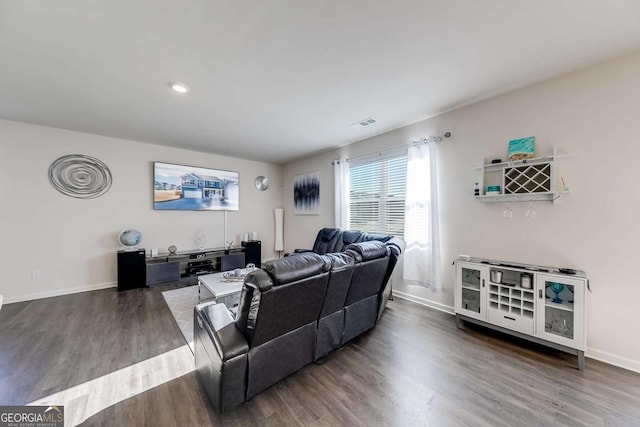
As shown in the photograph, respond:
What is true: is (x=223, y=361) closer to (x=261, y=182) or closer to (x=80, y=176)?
(x=80, y=176)

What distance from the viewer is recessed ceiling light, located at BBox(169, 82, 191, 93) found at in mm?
2357

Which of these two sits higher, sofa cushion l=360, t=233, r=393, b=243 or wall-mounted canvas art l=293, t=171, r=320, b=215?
wall-mounted canvas art l=293, t=171, r=320, b=215

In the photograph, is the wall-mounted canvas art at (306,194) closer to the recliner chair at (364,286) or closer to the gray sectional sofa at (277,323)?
the recliner chair at (364,286)

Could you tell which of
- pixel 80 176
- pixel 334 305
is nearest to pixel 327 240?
pixel 334 305

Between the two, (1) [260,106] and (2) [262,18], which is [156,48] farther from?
(1) [260,106]

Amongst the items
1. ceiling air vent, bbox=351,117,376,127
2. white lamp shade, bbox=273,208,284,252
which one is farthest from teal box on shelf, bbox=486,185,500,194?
white lamp shade, bbox=273,208,284,252

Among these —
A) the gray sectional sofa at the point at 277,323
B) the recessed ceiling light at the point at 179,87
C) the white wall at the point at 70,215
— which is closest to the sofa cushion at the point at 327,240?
the gray sectional sofa at the point at 277,323

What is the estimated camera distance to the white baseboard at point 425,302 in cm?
303

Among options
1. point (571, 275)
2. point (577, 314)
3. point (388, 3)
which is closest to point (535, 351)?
point (577, 314)

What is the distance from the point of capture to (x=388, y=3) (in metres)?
1.46

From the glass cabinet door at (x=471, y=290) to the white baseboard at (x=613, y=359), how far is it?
827mm

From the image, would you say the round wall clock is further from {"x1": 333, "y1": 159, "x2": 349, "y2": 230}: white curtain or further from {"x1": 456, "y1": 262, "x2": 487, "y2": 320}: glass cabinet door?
{"x1": 456, "y1": 262, "x2": 487, "y2": 320}: glass cabinet door

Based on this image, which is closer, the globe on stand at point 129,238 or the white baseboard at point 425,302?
the white baseboard at point 425,302

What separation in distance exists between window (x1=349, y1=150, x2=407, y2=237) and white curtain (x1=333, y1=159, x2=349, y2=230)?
0.08m
